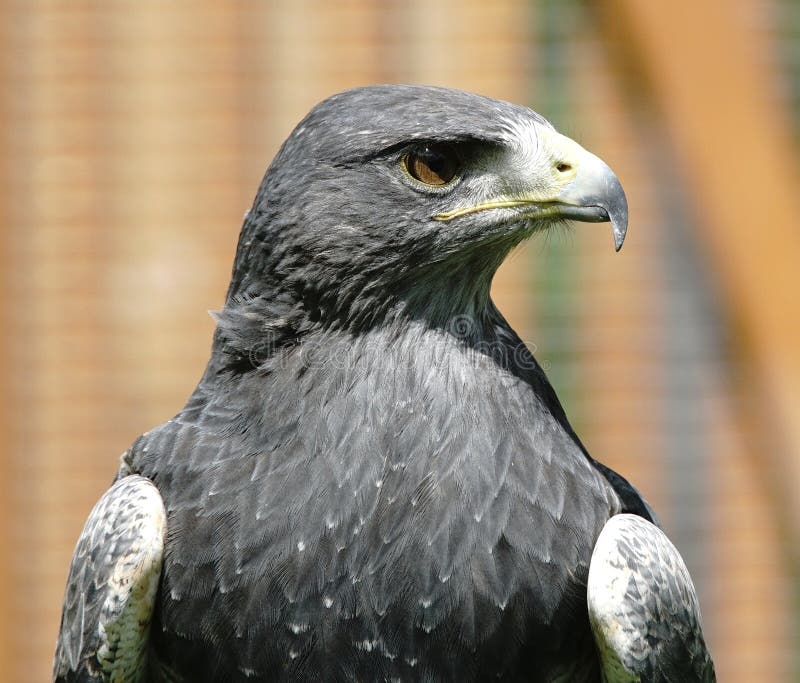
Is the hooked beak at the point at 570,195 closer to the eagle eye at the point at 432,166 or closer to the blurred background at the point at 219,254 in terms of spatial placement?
the eagle eye at the point at 432,166

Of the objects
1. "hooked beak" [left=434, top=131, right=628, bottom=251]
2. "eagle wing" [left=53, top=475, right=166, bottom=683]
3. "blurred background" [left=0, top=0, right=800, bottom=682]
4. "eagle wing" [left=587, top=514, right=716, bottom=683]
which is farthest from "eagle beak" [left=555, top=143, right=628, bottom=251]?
"blurred background" [left=0, top=0, right=800, bottom=682]

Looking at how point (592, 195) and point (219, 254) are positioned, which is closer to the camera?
point (592, 195)

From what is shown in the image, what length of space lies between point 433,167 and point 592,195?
1.30 ft

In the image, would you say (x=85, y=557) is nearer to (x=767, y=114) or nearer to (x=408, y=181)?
(x=408, y=181)

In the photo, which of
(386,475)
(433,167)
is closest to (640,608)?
(386,475)

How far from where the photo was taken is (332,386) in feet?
10.2

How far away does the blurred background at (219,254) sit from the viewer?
23.5ft

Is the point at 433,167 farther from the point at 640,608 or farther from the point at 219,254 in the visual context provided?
the point at 219,254

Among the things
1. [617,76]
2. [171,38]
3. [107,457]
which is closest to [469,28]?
[171,38]

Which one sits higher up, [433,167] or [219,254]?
[433,167]

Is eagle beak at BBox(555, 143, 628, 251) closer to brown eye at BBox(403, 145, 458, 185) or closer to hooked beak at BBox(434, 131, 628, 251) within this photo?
hooked beak at BBox(434, 131, 628, 251)

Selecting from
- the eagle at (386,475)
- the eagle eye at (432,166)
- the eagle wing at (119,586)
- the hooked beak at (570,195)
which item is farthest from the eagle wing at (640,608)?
the eagle wing at (119,586)

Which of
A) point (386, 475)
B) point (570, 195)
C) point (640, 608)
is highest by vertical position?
point (570, 195)

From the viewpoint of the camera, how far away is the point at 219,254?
7.28 metres
